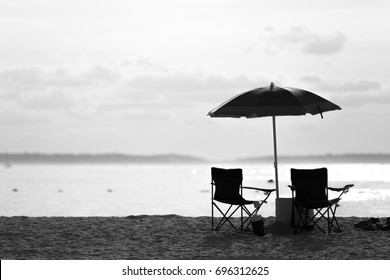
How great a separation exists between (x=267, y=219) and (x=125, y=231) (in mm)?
2094

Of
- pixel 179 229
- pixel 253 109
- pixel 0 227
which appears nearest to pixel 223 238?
pixel 179 229

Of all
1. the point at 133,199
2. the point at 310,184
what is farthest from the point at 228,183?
the point at 133,199

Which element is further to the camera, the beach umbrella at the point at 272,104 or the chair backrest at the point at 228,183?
the chair backrest at the point at 228,183

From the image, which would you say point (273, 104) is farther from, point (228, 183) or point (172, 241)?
point (172, 241)

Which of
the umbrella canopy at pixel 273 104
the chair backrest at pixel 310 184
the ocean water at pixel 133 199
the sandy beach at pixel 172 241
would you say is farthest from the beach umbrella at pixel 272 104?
the ocean water at pixel 133 199

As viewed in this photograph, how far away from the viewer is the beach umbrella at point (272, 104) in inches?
328

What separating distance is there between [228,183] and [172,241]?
105cm

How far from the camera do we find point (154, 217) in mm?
9984

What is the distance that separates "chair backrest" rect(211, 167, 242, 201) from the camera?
853 centimetres

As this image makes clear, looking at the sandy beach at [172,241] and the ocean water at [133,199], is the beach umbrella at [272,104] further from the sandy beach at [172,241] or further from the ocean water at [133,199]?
the ocean water at [133,199]

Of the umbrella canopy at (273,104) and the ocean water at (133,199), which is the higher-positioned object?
the umbrella canopy at (273,104)

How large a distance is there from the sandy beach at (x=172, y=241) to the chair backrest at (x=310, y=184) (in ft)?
1.55

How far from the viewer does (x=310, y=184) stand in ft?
27.1

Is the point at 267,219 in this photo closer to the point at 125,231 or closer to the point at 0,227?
the point at 125,231
